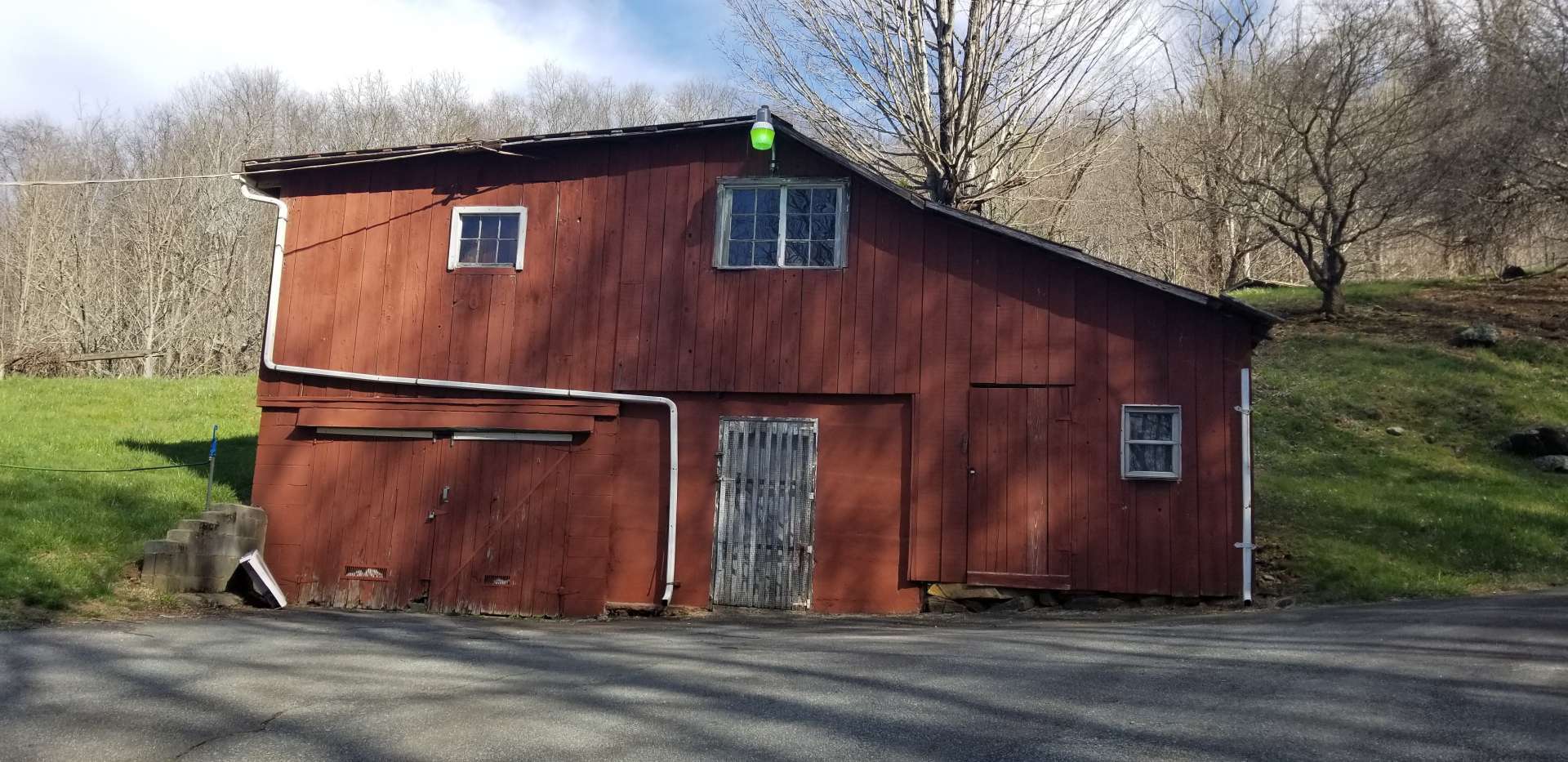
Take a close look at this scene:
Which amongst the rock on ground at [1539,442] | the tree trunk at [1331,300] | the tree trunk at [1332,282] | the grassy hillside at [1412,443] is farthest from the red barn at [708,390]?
the tree trunk at [1331,300]

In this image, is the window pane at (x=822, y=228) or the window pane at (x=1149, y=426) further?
the window pane at (x=822, y=228)

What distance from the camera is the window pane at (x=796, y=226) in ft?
37.8

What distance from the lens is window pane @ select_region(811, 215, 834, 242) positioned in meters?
11.5

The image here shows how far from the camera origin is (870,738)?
5090 millimetres

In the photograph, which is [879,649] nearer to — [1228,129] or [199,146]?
[1228,129]

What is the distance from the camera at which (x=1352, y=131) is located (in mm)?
20219

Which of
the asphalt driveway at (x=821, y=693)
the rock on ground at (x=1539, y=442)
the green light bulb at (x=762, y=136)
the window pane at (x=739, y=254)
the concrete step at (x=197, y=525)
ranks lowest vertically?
the asphalt driveway at (x=821, y=693)

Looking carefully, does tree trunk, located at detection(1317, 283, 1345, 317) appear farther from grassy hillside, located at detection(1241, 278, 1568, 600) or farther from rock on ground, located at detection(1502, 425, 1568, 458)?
rock on ground, located at detection(1502, 425, 1568, 458)

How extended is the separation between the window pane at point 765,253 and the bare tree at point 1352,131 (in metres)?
12.3

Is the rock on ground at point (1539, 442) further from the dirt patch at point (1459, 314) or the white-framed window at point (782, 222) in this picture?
the white-framed window at point (782, 222)

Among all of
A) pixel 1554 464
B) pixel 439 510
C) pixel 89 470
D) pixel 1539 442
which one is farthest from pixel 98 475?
pixel 1539 442

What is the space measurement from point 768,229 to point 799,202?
43 cm

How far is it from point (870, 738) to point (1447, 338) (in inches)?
710

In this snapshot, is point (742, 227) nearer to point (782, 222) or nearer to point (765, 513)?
point (782, 222)
